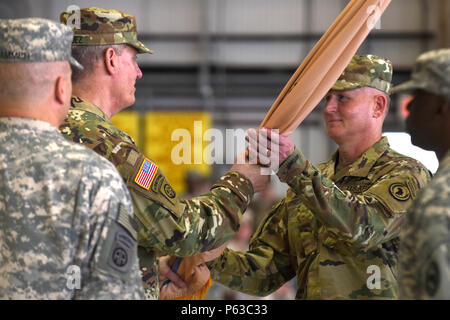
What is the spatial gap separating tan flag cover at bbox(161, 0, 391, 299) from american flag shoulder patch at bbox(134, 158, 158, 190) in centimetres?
81

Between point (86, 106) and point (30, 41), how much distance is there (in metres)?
0.75

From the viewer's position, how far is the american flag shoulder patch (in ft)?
8.98

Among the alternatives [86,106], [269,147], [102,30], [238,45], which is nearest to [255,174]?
[269,147]

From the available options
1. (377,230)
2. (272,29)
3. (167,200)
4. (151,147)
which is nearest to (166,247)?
(167,200)

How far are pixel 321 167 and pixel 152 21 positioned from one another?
39.0 feet

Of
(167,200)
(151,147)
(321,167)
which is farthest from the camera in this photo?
(151,147)

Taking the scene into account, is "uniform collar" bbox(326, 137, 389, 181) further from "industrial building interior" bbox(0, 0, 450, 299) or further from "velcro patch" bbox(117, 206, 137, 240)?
"industrial building interior" bbox(0, 0, 450, 299)

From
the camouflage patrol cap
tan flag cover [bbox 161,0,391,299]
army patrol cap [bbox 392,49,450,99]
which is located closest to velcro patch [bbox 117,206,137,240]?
army patrol cap [bbox 392,49,450,99]

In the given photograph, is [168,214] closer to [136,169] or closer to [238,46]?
[136,169]

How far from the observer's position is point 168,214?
276 centimetres

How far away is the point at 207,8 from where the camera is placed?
598 inches

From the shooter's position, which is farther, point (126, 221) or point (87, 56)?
point (87, 56)

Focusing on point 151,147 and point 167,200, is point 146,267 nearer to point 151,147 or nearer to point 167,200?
point 167,200

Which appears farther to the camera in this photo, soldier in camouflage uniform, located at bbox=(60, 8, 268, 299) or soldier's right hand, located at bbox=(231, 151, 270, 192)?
soldier's right hand, located at bbox=(231, 151, 270, 192)
